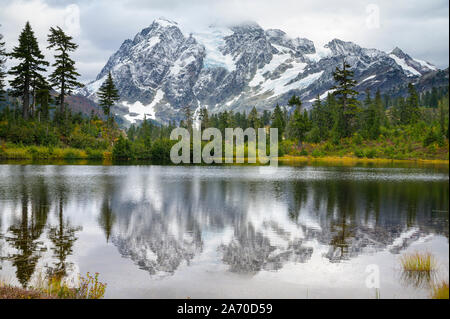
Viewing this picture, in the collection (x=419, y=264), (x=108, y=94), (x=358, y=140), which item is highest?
(x=108, y=94)

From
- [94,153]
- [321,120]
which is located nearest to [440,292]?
[94,153]

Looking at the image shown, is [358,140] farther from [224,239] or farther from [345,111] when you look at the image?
[224,239]

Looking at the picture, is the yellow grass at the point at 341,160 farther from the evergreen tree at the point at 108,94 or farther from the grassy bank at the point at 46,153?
the grassy bank at the point at 46,153

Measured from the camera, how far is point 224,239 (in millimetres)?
20203

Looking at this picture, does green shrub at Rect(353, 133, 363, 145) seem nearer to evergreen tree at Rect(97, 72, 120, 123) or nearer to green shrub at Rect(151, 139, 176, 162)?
green shrub at Rect(151, 139, 176, 162)

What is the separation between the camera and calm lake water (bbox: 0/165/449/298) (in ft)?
45.7

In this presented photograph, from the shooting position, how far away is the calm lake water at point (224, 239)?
1392 centimetres

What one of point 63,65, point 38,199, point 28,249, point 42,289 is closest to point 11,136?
point 63,65

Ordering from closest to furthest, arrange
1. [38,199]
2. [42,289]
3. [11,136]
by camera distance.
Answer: [42,289] → [38,199] → [11,136]

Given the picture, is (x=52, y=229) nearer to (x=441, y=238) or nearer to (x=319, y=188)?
(x=441, y=238)

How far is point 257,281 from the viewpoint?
14211 mm

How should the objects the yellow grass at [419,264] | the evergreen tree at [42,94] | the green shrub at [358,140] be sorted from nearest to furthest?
the yellow grass at [419,264] → the evergreen tree at [42,94] → the green shrub at [358,140]

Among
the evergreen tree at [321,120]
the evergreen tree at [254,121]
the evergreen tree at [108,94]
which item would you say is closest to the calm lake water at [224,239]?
the evergreen tree at [108,94]
